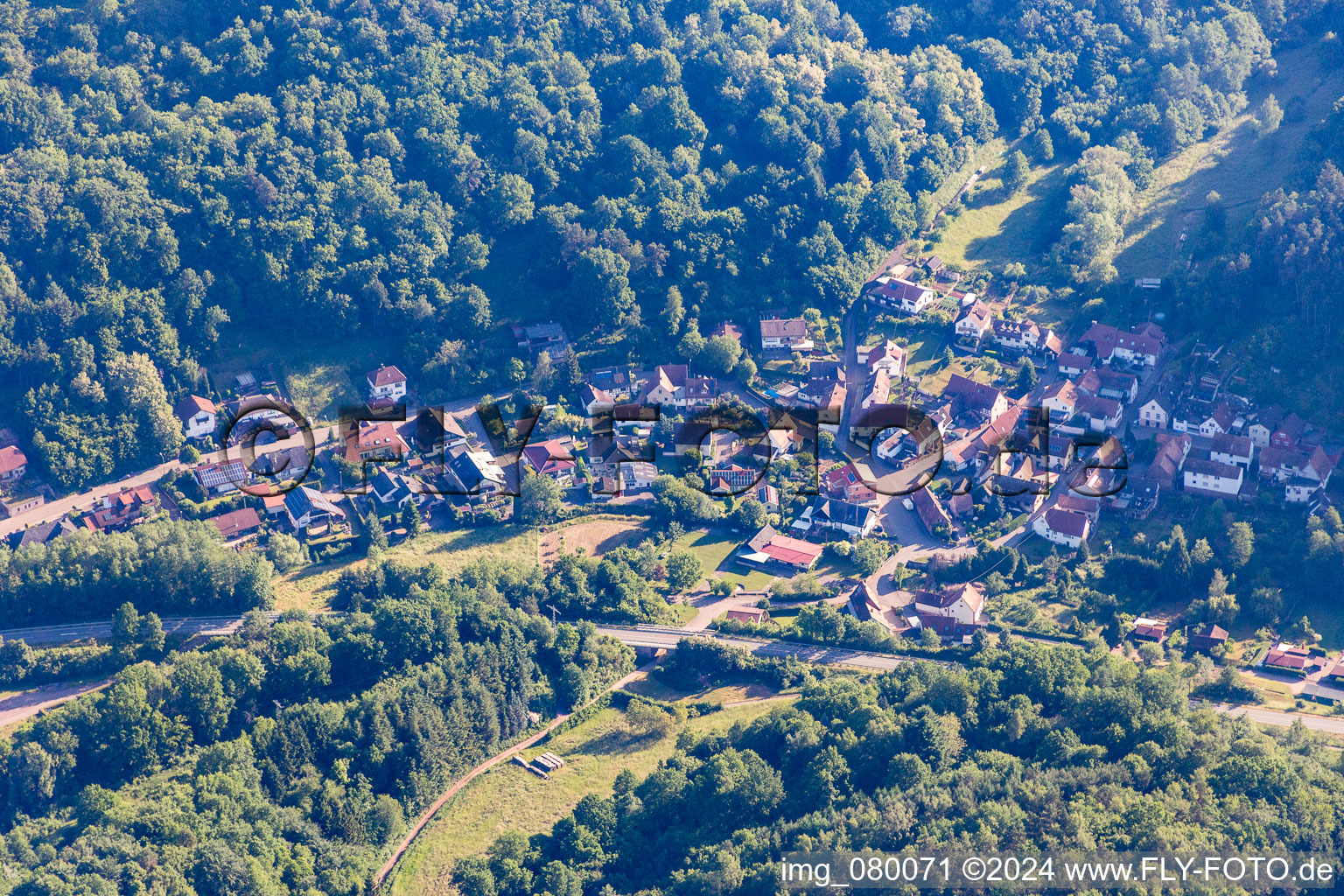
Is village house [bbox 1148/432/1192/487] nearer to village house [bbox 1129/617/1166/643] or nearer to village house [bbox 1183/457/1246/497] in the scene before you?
village house [bbox 1183/457/1246/497]

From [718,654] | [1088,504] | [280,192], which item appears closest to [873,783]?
[718,654]

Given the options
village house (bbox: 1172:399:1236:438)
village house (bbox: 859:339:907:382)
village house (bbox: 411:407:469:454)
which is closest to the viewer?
village house (bbox: 1172:399:1236:438)

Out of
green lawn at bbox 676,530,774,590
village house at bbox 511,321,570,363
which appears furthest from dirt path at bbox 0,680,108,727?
village house at bbox 511,321,570,363

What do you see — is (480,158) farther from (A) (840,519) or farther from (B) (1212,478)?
(B) (1212,478)

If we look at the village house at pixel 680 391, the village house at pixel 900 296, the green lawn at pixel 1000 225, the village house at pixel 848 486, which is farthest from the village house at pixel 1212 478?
the village house at pixel 680 391

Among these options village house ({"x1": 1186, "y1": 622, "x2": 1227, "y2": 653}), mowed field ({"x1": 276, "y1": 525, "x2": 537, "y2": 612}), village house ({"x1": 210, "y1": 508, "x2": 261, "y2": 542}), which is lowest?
village house ({"x1": 1186, "y1": 622, "x2": 1227, "y2": 653})

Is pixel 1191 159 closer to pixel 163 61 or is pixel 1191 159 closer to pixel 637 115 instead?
pixel 637 115
